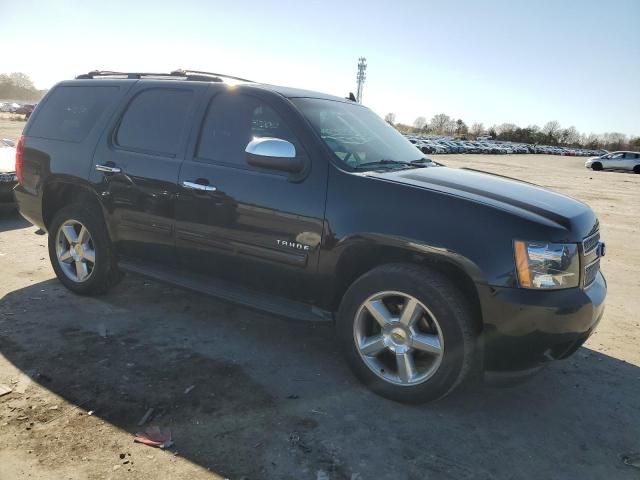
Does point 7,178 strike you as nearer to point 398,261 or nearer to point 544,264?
point 398,261

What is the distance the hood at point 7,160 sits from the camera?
714 centimetres

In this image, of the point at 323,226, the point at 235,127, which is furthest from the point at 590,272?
the point at 235,127

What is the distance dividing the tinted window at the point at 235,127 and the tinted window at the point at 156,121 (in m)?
0.26

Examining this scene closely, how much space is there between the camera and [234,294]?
142 inches

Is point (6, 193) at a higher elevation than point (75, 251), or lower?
lower

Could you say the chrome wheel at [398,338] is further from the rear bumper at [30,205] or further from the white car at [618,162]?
the white car at [618,162]

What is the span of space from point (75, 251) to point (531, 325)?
3.80 meters

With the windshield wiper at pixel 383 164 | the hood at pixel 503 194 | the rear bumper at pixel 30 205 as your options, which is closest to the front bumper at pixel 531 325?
the hood at pixel 503 194

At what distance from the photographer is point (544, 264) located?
8.95 ft

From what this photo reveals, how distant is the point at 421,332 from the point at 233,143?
6.05 feet

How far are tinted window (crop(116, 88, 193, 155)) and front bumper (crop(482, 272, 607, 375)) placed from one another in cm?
256

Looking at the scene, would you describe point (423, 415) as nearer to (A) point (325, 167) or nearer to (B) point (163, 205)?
(A) point (325, 167)

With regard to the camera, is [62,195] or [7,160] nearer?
[62,195]

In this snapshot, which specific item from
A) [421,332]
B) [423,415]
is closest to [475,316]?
[421,332]
